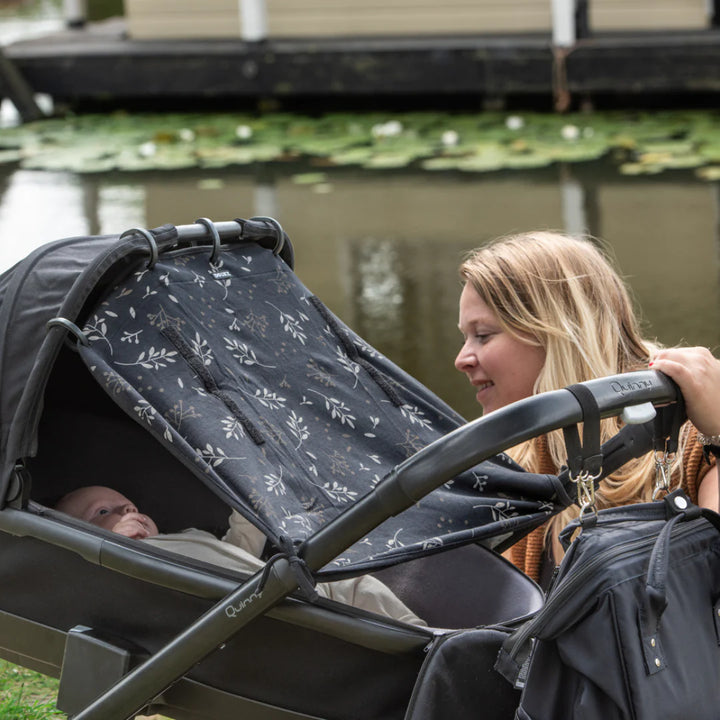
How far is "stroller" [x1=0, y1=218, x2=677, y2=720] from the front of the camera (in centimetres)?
159

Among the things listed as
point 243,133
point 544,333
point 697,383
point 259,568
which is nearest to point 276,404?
point 259,568

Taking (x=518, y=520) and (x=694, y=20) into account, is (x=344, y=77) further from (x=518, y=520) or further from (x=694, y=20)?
(x=518, y=520)

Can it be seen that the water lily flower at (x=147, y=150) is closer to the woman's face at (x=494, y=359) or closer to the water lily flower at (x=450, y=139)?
the water lily flower at (x=450, y=139)

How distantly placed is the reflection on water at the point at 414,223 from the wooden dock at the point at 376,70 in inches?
49.9

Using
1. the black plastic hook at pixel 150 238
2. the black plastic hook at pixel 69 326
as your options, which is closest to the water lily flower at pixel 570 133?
the black plastic hook at pixel 150 238

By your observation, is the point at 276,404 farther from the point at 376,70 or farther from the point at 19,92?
the point at 19,92

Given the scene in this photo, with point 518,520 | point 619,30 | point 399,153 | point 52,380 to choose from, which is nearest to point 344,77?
point 399,153

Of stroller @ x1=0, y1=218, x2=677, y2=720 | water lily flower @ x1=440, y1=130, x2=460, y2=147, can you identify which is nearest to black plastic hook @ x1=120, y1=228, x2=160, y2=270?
stroller @ x1=0, y1=218, x2=677, y2=720

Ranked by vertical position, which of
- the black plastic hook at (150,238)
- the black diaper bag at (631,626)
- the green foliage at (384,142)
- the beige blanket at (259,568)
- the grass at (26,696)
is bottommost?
the grass at (26,696)

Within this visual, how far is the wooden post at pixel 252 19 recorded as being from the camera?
8.59 m

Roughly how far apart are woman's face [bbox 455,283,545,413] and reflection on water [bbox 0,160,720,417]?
157cm

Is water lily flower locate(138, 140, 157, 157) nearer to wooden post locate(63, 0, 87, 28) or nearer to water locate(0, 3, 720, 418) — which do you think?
water locate(0, 3, 720, 418)

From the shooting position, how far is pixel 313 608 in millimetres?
1659

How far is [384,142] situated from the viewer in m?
7.71
